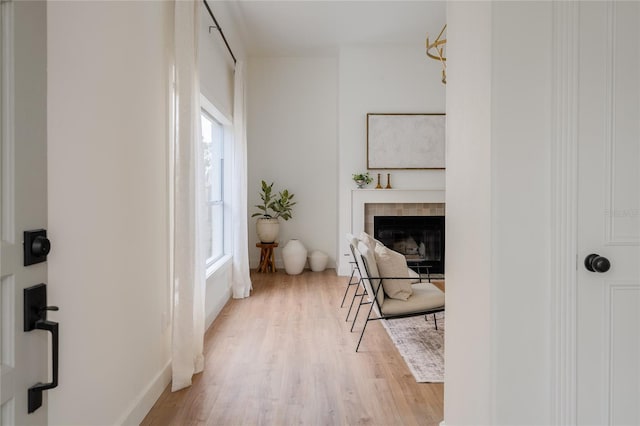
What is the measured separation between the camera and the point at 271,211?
6754 millimetres

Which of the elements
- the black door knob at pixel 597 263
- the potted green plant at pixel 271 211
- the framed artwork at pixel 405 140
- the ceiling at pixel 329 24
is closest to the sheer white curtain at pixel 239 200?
the ceiling at pixel 329 24

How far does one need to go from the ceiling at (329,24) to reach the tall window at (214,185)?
1.45 metres

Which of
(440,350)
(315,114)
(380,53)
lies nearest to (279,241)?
(315,114)

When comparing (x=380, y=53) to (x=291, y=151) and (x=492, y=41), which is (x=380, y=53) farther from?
(x=492, y=41)

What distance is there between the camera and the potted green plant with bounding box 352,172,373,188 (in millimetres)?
6125

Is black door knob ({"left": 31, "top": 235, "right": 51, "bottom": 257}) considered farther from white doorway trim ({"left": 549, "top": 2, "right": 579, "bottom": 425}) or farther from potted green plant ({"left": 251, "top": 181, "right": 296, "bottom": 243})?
potted green plant ({"left": 251, "top": 181, "right": 296, "bottom": 243})

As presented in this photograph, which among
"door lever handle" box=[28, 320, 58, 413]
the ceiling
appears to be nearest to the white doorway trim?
"door lever handle" box=[28, 320, 58, 413]

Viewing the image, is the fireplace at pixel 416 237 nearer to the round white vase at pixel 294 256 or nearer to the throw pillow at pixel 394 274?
the round white vase at pixel 294 256

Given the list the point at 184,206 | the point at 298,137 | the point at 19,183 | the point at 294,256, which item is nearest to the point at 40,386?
the point at 19,183

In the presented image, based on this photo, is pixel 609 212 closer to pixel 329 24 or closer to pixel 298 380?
pixel 298 380

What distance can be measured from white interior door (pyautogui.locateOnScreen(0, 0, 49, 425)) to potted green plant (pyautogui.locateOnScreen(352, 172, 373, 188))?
5209 mm

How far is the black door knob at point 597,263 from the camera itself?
4.77 ft

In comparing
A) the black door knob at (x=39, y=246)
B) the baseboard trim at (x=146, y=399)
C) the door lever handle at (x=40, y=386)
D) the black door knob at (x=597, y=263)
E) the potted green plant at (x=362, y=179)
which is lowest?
the baseboard trim at (x=146, y=399)

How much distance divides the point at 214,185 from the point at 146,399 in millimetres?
3184
